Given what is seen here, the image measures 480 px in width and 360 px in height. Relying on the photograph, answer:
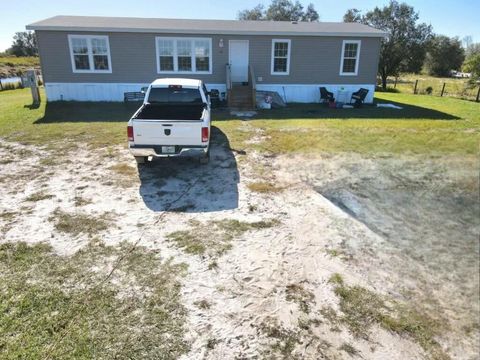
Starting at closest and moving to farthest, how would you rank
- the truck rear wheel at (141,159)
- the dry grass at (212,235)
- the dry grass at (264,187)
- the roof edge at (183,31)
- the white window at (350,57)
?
the dry grass at (212,235) < the dry grass at (264,187) < the truck rear wheel at (141,159) < the roof edge at (183,31) < the white window at (350,57)

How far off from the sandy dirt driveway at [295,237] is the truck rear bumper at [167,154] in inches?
20.3

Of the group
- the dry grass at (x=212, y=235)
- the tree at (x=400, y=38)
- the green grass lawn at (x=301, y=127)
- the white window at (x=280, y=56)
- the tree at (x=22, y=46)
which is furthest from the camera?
the tree at (x=22, y=46)

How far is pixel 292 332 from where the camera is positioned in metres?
3.45

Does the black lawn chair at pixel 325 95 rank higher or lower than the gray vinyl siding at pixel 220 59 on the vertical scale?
lower

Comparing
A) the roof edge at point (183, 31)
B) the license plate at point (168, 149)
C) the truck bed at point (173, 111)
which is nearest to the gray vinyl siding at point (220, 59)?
the roof edge at point (183, 31)

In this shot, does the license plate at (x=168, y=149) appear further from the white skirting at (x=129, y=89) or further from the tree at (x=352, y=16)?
the tree at (x=352, y=16)

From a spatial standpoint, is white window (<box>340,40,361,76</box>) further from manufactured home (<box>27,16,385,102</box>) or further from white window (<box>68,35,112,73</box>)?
white window (<box>68,35,112,73</box>)

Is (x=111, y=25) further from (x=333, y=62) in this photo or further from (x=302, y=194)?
(x=302, y=194)

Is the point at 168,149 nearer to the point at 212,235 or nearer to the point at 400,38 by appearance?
the point at 212,235

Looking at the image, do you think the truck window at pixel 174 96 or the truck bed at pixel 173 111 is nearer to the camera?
the truck bed at pixel 173 111

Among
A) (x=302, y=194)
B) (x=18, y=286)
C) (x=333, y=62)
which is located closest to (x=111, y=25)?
(x=333, y=62)

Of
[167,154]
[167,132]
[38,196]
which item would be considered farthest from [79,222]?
[167,132]

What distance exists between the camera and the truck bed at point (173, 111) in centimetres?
860

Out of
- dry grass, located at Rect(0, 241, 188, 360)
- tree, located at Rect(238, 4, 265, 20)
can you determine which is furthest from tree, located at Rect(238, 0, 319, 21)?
dry grass, located at Rect(0, 241, 188, 360)
